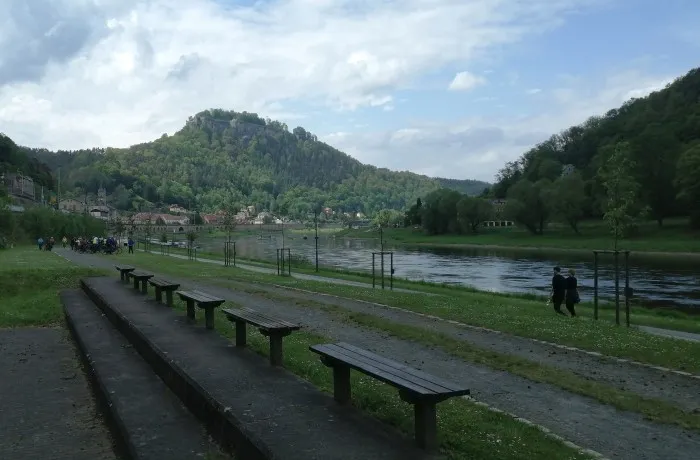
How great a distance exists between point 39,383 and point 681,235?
77.6 m

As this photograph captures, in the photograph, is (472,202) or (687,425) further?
(472,202)

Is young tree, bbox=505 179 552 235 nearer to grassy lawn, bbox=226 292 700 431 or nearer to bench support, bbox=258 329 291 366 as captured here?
grassy lawn, bbox=226 292 700 431

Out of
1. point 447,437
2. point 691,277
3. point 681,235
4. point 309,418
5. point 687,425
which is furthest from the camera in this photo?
point 681,235

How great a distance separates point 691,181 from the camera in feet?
254

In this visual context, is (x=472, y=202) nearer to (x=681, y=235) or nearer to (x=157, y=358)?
(x=681, y=235)

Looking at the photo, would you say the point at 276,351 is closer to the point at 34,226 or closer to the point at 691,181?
the point at 34,226

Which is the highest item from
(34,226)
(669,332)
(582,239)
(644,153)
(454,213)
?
(644,153)

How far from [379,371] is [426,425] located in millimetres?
681

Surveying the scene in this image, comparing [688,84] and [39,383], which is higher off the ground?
[688,84]

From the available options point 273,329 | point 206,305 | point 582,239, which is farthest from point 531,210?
point 273,329

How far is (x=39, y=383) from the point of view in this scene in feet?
28.9

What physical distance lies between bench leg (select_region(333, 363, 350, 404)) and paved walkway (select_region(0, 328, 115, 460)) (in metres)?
2.19

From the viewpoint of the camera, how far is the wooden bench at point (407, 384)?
16.2 feet

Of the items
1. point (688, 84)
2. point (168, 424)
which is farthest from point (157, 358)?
point (688, 84)
